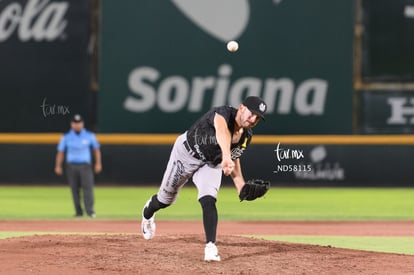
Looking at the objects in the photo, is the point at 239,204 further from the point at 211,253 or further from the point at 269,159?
the point at 211,253

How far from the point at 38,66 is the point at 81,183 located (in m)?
6.27

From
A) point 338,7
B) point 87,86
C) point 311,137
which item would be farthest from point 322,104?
point 87,86

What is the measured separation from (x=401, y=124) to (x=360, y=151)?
115 centimetres

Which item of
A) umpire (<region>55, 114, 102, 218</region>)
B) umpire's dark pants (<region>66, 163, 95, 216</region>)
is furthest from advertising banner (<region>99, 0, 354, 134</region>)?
umpire's dark pants (<region>66, 163, 95, 216</region>)

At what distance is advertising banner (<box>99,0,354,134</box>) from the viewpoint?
69.6 ft

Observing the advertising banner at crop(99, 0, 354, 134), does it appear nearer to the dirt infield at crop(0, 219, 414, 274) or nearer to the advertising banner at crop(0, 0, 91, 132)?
the advertising banner at crop(0, 0, 91, 132)

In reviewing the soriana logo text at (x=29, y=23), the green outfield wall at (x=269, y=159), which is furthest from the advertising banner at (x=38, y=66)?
the green outfield wall at (x=269, y=159)

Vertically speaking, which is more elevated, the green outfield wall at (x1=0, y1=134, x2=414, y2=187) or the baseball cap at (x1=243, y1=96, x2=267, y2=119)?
the green outfield wall at (x1=0, y1=134, x2=414, y2=187)

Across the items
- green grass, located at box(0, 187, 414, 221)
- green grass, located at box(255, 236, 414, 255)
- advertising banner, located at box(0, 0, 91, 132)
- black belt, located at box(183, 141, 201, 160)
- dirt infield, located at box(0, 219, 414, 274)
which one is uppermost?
advertising banner, located at box(0, 0, 91, 132)

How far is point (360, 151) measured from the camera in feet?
71.2

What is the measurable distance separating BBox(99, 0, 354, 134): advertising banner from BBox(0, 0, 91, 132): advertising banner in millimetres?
657

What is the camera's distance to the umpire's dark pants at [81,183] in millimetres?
15359

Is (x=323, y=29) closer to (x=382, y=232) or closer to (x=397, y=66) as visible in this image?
(x=397, y=66)

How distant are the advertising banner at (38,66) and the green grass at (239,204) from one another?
5.63 feet
